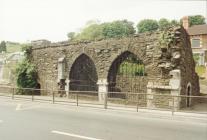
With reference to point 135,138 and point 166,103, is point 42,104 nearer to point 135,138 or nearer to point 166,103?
point 166,103

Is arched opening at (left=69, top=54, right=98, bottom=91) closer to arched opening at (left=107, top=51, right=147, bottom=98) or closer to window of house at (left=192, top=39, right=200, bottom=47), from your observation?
arched opening at (left=107, top=51, right=147, bottom=98)

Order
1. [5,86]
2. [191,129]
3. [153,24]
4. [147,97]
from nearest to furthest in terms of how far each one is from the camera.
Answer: [191,129] < [147,97] < [5,86] < [153,24]

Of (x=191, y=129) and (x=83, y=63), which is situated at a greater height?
(x=83, y=63)

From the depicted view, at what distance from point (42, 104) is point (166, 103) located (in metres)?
6.97

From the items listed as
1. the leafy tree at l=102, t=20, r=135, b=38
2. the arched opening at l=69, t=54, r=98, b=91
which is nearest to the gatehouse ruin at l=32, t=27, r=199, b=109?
the arched opening at l=69, t=54, r=98, b=91

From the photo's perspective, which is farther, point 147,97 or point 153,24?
point 153,24

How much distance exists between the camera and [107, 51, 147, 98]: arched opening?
60.6ft

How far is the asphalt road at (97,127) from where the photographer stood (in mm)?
8789

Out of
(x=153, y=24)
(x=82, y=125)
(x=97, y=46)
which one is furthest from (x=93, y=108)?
(x=153, y=24)

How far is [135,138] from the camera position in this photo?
8492 mm

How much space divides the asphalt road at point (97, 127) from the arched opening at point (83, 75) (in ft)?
24.7

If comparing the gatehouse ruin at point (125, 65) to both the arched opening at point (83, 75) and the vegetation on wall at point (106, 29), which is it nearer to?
the arched opening at point (83, 75)

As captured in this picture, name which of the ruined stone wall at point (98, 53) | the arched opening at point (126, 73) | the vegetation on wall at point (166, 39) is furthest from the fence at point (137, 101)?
the vegetation on wall at point (166, 39)

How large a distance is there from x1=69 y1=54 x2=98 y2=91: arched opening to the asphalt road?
24.7ft
